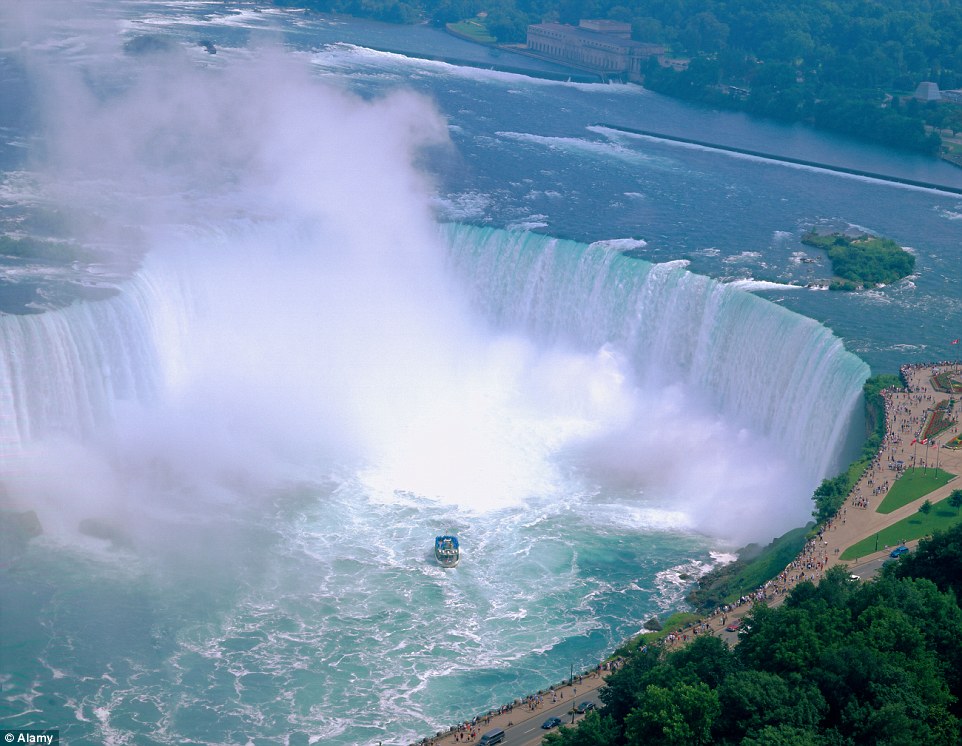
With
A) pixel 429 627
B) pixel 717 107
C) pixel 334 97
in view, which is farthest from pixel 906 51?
pixel 429 627

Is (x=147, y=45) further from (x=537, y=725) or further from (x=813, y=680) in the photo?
(x=813, y=680)

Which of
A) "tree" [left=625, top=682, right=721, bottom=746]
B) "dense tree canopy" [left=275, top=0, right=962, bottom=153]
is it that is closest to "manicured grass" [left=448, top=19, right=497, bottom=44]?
"dense tree canopy" [left=275, top=0, right=962, bottom=153]

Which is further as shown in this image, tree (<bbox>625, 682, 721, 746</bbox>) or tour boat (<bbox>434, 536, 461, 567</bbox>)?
tour boat (<bbox>434, 536, 461, 567</bbox>)

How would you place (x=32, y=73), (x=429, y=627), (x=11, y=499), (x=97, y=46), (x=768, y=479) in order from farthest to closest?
(x=97, y=46) → (x=32, y=73) → (x=768, y=479) → (x=11, y=499) → (x=429, y=627)

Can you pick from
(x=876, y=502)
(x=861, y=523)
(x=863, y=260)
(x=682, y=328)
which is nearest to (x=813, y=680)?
(x=861, y=523)

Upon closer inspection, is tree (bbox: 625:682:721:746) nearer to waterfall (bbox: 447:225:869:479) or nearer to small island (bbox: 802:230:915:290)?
waterfall (bbox: 447:225:869:479)

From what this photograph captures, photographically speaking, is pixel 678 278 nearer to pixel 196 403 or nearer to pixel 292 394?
pixel 292 394
